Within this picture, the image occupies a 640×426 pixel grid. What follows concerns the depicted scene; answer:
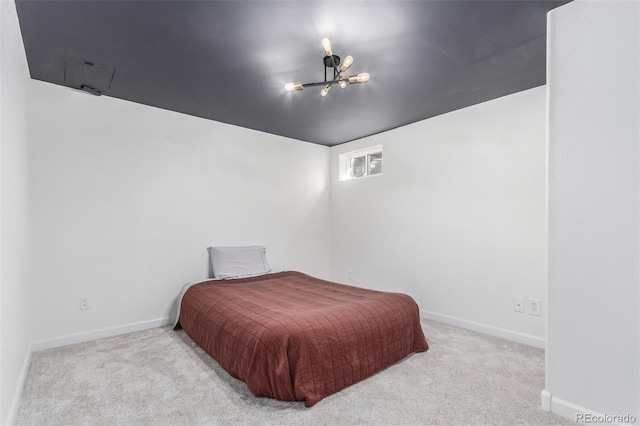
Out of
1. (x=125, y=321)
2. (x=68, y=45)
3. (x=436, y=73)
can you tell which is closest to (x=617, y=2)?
(x=436, y=73)

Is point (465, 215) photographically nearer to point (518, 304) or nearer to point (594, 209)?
point (518, 304)

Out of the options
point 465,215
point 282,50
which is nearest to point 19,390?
point 282,50

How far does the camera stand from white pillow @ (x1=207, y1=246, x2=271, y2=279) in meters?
3.55

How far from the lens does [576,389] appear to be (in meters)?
1.72

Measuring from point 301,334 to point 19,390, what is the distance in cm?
174

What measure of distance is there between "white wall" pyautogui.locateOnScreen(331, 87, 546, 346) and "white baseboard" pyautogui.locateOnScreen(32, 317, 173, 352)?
257cm

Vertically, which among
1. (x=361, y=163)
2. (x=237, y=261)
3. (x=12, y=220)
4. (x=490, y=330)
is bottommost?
(x=490, y=330)

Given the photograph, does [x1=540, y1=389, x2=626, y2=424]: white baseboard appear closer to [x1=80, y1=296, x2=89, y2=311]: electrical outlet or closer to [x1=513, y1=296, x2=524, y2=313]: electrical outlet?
[x1=513, y1=296, x2=524, y2=313]: electrical outlet

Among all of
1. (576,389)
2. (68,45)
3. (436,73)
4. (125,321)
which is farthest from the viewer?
(125,321)

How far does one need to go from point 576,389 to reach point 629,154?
1279mm

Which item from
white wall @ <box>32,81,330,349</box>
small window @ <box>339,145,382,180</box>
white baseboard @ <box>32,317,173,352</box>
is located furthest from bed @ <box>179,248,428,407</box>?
small window @ <box>339,145,382,180</box>

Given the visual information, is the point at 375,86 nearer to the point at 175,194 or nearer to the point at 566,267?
the point at 566,267

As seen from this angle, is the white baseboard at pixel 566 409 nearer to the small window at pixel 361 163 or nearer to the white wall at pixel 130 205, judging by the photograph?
the small window at pixel 361 163

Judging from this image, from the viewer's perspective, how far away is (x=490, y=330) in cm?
304
